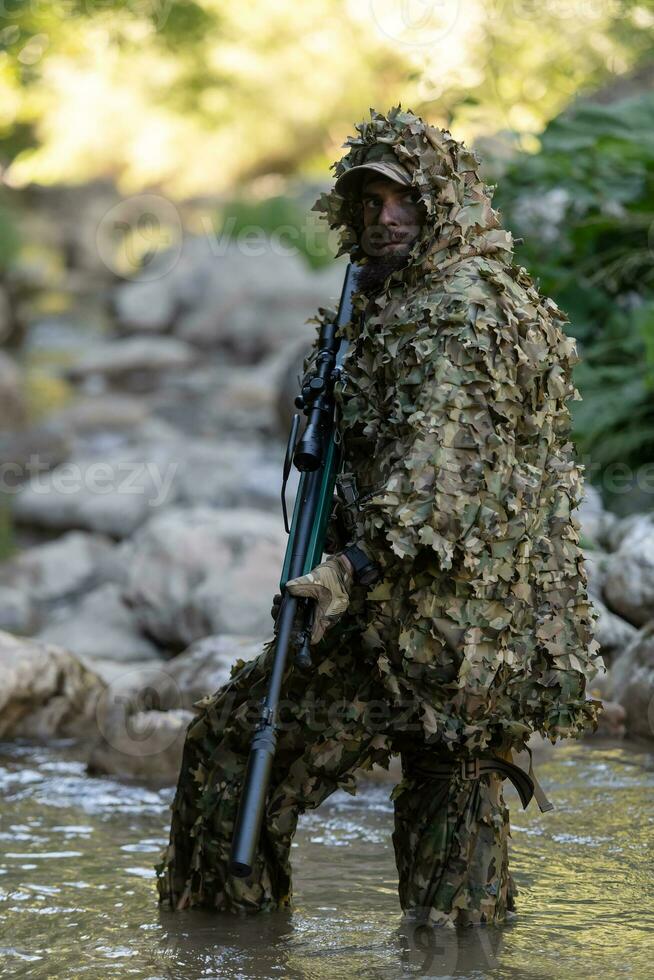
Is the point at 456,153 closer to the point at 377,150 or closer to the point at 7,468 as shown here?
the point at 377,150

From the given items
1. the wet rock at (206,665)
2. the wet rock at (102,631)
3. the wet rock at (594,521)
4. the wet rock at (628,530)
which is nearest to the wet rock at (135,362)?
the wet rock at (102,631)

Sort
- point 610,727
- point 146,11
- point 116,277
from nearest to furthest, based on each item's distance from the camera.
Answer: point 610,727, point 146,11, point 116,277

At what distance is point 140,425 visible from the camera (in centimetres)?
1280

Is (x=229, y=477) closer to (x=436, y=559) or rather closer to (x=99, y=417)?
(x=99, y=417)

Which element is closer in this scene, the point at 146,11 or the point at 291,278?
the point at 146,11

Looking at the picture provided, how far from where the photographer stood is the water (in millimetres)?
3252

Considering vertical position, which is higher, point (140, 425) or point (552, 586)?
point (140, 425)

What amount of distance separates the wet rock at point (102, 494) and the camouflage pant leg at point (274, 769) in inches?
232

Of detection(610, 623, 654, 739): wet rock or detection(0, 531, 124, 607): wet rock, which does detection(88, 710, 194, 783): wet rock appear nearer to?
detection(610, 623, 654, 739): wet rock

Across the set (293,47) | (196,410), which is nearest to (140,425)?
(196,410)

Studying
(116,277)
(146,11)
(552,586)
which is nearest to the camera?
(552,586)

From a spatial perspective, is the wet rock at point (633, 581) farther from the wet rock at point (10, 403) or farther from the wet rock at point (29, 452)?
the wet rock at point (10, 403)

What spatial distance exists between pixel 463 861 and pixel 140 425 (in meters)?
9.86

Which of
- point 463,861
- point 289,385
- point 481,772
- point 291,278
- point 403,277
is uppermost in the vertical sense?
point 291,278
